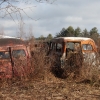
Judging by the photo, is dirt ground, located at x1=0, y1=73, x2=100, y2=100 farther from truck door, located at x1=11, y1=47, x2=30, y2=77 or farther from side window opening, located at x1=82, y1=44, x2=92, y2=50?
side window opening, located at x1=82, y1=44, x2=92, y2=50

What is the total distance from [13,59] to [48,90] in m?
1.83

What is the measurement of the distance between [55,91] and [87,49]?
382 centimetres

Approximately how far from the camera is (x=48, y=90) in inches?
312

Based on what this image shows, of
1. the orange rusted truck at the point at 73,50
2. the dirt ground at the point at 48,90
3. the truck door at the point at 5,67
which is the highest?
the orange rusted truck at the point at 73,50

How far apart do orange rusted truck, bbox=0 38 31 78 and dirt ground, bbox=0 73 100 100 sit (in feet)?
1.12

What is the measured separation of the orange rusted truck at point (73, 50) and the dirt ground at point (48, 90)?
91 centimetres

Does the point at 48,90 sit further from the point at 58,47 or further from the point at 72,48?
the point at 58,47

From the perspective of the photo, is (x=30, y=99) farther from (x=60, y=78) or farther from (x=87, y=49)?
(x=87, y=49)

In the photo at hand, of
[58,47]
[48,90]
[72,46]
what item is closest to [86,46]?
[72,46]

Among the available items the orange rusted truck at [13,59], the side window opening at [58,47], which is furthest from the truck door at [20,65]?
the side window opening at [58,47]

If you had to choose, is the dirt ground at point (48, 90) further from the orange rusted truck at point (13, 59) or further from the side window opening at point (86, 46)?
the side window opening at point (86, 46)

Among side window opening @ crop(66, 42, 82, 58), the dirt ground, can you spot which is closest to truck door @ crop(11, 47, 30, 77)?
the dirt ground

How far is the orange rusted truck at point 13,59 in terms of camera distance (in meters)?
8.75

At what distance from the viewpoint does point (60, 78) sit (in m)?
10.1
